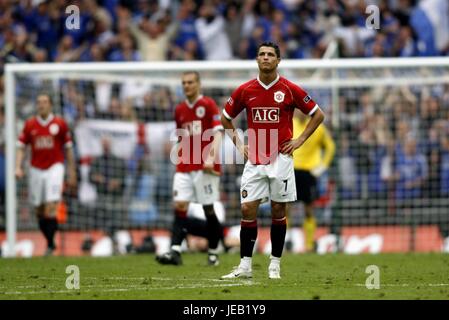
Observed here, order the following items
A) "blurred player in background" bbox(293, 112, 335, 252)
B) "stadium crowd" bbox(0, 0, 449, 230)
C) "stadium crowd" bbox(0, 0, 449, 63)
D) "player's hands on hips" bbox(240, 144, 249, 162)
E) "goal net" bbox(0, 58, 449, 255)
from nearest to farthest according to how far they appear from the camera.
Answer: "player's hands on hips" bbox(240, 144, 249, 162) → "blurred player in background" bbox(293, 112, 335, 252) → "goal net" bbox(0, 58, 449, 255) → "stadium crowd" bbox(0, 0, 449, 230) → "stadium crowd" bbox(0, 0, 449, 63)

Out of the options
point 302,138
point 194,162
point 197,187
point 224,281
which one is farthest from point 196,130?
point 224,281

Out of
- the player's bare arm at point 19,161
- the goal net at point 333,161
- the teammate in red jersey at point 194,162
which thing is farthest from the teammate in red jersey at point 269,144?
the goal net at point 333,161

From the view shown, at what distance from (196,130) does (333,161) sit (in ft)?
20.4

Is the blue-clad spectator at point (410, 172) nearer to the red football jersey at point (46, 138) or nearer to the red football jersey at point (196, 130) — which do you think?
the red football jersey at point (196, 130)

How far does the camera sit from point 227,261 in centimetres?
1576

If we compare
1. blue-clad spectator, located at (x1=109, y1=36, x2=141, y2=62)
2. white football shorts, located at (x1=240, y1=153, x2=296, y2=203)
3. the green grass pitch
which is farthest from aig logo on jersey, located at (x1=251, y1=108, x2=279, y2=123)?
blue-clad spectator, located at (x1=109, y1=36, x2=141, y2=62)

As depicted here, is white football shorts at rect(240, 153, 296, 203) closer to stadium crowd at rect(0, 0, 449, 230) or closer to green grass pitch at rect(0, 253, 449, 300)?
green grass pitch at rect(0, 253, 449, 300)

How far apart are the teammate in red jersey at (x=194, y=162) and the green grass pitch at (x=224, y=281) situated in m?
0.46

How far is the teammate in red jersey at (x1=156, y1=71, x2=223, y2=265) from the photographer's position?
15133mm

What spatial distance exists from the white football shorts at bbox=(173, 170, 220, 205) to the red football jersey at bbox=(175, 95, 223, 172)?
0.33 ft

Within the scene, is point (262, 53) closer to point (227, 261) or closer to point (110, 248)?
point (227, 261)

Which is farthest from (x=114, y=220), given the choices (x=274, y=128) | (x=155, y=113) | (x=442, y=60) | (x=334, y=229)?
(x=274, y=128)

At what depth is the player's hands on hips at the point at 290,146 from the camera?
459 inches
